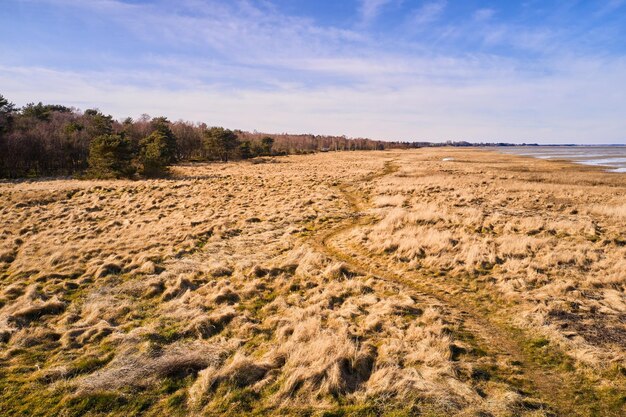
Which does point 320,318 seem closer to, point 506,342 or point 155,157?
point 506,342

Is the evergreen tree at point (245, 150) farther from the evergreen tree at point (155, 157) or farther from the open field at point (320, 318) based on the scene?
the open field at point (320, 318)

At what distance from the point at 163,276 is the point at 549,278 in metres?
12.8

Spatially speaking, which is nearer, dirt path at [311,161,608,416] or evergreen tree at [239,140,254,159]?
dirt path at [311,161,608,416]

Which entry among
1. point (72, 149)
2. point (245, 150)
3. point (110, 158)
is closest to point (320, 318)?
point (110, 158)

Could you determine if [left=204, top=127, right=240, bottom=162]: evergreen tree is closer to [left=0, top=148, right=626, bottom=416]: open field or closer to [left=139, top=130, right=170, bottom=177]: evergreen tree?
[left=139, top=130, right=170, bottom=177]: evergreen tree

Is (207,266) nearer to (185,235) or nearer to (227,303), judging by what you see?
(227,303)

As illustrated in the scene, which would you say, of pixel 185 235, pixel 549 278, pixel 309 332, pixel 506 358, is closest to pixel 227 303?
pixel 309 332

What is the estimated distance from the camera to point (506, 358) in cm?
695

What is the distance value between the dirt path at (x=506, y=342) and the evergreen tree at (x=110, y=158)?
38.7 m

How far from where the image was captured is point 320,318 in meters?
8.65

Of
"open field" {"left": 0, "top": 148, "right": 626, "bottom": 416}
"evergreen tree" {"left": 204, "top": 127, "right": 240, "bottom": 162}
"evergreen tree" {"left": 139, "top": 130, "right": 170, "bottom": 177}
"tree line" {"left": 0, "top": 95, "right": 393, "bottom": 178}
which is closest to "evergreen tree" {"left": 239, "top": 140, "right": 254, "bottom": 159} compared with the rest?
"evergreen tree" {"left": 204, "top": 127, "right": 240, "bottom": 162}

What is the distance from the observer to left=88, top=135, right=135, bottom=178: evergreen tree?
4188cm

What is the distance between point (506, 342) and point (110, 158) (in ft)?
153

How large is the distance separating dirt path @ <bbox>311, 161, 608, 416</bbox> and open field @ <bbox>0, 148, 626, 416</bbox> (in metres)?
0.04
